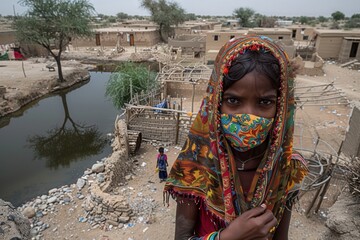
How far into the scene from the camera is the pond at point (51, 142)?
772 centimetres

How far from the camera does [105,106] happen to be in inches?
538

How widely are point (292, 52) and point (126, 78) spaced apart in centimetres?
1087

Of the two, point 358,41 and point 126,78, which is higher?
point 358,41

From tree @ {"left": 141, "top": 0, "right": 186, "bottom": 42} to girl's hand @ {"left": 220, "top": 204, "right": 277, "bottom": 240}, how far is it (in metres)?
34.1

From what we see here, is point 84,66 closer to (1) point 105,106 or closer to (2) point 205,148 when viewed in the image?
(1) point 105,106

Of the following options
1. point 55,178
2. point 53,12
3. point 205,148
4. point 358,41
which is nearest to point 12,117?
point 55,178

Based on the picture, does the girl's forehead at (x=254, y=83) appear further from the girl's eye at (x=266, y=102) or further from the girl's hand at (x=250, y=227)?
the girl's hand at (x=250, y=227)

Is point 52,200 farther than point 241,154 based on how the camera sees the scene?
Yes

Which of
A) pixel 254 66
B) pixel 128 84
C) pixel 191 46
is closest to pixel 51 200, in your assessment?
pixel 128 84

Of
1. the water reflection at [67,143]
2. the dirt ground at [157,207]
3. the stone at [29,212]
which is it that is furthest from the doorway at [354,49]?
the stone at [29,212]

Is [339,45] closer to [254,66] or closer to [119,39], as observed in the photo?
[119,39]

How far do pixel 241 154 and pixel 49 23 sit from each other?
59.8 feet

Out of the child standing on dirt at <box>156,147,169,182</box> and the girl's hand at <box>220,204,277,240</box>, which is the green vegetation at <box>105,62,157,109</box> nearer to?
the child standing on dirt at <box>156,147,169,182</box>

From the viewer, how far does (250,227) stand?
952 millimetres
